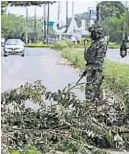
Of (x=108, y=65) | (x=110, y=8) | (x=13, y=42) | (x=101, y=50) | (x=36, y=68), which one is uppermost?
(x=110, y=8)

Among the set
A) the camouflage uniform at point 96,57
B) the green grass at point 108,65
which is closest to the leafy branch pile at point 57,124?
the camouflage uniform at point 96,57

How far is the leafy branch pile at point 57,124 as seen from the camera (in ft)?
12.9

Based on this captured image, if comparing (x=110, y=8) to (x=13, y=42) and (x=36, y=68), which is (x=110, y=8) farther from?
(x=36, y=68)

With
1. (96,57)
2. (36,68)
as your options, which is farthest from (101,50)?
(36,68)

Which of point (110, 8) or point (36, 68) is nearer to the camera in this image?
point (110, 8)

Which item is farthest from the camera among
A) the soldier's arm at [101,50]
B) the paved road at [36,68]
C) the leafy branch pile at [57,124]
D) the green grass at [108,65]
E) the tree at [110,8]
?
the paved road at [36,68]

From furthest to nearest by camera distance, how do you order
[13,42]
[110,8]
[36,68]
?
[36,68], [13,42], [110,8]

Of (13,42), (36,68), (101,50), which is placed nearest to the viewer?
(101,50)

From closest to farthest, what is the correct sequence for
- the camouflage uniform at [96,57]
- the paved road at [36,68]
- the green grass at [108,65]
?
the camouflage uniform at [96,57], the green grass at [108,65], the paved road at [36,68]

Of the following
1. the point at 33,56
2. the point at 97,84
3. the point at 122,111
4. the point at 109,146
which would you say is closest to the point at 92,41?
the point at 97,84

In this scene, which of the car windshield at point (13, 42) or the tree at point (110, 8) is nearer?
the tree at point (110, 8)

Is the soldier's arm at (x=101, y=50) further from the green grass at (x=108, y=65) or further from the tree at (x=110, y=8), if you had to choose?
the green grass at (x=108, y=65)

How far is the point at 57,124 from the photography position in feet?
14.3

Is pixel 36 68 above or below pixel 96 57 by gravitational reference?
below
